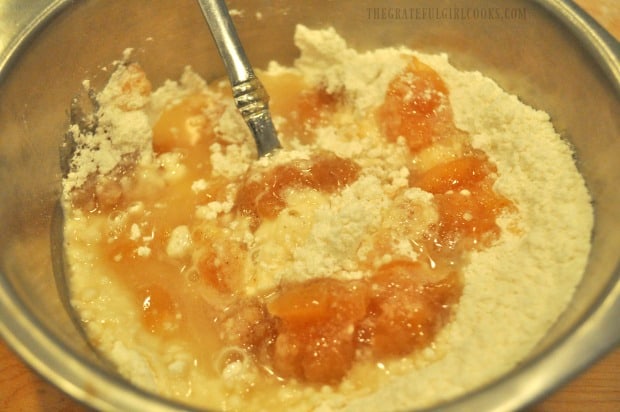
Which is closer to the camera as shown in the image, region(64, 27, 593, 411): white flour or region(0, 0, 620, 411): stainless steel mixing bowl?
region(0, 0, 620, 411): stainless steel mixing bowl

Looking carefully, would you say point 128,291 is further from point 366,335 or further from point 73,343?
point 366,335

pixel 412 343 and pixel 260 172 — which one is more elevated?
pixel 260 172

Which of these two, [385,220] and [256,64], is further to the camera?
[256,64]

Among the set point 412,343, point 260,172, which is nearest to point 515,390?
point 412,343

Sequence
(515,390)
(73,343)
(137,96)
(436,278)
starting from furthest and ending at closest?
(137,96) < (436,278) < (73,343) < (515,390)

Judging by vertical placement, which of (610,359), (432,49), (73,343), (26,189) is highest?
(432,49)

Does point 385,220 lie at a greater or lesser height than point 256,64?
lesser

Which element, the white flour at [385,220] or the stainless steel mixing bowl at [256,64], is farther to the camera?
the white flour at [385,220]

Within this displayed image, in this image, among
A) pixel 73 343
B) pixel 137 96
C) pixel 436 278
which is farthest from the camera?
pixel 137 96
